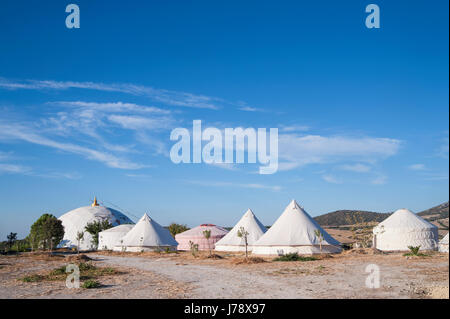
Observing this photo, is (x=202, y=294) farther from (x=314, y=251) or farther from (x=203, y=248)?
(x=203, y=248)

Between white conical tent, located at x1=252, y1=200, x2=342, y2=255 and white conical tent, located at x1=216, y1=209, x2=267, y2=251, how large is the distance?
9.91 m

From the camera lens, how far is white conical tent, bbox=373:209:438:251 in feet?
163

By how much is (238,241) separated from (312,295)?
135 ft

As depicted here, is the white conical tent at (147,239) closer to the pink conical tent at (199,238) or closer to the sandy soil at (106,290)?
the pink conical tent at (199,238)

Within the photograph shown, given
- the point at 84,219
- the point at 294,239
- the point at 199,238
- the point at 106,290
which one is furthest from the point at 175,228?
the point at 106,290

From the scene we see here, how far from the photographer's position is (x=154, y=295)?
12688 millimetres

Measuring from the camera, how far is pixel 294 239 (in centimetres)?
3900

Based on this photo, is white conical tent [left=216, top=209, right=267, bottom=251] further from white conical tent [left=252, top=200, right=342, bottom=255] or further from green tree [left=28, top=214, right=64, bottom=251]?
green tree [left=28, top=214, right=64, bottom=251]

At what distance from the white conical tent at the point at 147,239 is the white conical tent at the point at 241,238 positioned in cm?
761

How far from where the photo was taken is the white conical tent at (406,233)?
49.7 metres

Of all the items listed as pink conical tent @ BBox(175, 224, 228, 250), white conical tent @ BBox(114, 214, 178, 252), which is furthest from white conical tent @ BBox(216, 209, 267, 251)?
pink conical tent @ BBox(175, 224, 228, 250)

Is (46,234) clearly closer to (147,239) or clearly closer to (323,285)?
(147,239)

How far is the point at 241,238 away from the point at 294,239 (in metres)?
14.0

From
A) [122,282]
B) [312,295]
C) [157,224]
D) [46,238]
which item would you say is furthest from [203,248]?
[312,295]
